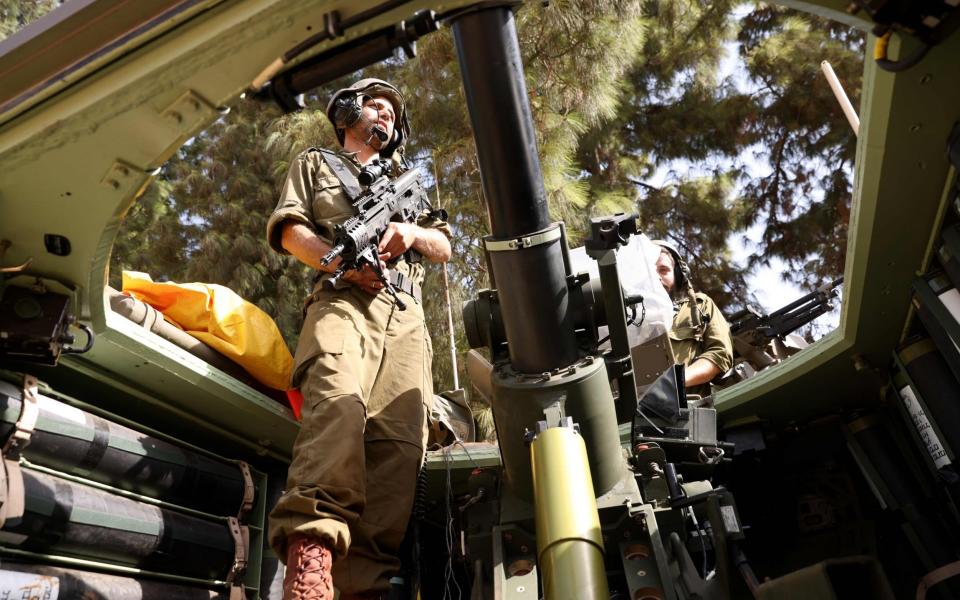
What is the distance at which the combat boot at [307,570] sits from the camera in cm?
311

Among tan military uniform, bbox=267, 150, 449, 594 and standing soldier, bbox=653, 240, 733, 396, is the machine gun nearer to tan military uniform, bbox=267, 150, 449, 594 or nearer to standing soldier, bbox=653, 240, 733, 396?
standing soldier, bbox=653, 240, 733, 396

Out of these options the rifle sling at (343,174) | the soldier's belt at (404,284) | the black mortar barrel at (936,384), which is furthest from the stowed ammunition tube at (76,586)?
the black mortar barrel at (936,384)

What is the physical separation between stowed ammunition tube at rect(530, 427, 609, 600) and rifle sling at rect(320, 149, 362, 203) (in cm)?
178

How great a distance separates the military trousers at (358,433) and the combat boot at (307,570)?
4 centimetres

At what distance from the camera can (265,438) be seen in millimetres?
4566

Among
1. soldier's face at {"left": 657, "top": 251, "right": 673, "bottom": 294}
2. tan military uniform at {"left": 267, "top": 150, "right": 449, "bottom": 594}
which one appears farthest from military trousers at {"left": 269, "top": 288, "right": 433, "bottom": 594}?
soldier's face at {"left": 657, "top": 251, "right": 673, "bottom": 294}

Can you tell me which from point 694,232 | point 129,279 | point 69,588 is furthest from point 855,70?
point 69,588

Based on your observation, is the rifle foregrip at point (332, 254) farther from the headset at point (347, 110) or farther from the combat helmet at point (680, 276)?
the combat helmet at point (680, 276)

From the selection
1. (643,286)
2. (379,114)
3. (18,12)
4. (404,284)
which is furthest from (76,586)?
(18,12)

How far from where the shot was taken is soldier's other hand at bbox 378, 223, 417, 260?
162 inches

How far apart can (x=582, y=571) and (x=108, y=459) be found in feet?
6.61

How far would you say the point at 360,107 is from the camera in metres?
4.71

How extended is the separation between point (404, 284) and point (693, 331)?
2796 millimetres

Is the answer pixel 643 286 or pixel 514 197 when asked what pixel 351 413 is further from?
pixel 643 286
